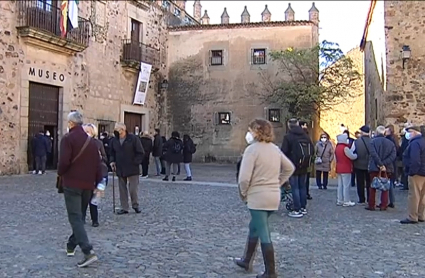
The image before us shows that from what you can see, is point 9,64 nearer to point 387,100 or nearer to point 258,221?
point 387,100

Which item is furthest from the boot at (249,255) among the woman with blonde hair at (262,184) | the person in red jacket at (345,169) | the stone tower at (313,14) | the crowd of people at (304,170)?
the stone tower at (313,14)

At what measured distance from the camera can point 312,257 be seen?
5180 millimetres

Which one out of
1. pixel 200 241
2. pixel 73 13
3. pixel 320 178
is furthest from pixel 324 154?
pixel 73 13

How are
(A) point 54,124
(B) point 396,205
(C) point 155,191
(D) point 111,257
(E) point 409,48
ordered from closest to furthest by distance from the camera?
(D) point 111,257 < (B) point 396,205 < (C) point 155,191 < (E) point 409,48 < (A) point 54,124

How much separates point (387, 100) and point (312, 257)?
11.1 m

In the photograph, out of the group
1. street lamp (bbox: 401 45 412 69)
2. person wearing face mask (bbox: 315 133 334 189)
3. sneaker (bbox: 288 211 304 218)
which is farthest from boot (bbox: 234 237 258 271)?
street lamp (bbox: 401 45 412 69)

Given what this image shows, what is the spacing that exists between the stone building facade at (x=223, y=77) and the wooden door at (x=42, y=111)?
8.68m

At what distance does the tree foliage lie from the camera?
21.8 metres

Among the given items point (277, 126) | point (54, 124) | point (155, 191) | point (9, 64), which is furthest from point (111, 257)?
point (277, 126)

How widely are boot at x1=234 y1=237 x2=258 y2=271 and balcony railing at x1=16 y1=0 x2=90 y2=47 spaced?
517 inches

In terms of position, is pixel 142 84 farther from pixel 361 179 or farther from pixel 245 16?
pixel 361 179

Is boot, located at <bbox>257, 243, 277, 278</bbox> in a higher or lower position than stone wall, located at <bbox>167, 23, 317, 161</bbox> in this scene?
lower

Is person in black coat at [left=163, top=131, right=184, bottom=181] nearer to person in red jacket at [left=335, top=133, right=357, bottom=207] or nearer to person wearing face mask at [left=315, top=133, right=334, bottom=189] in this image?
person wearing face mask at [left=315, top=133, right=334, bottom=189]

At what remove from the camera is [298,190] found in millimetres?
7887
